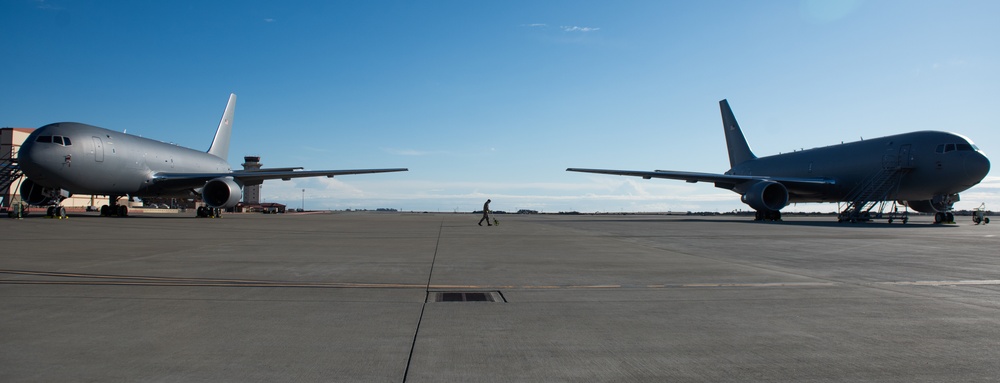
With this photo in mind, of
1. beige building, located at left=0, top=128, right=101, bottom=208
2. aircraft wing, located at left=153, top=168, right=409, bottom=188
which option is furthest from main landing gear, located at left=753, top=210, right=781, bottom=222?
beige building, located at left=0, top=128, right=101, bottom=208

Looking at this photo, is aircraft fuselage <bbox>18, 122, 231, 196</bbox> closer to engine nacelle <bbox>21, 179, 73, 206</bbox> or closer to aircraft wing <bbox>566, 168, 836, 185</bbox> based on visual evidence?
engine nacelle <bbox>21, 179, 73, 206</bbox>

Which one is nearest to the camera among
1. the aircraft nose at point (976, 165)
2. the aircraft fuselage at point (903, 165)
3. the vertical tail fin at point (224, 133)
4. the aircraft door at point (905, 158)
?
the aircraft nose at point (976, 165)

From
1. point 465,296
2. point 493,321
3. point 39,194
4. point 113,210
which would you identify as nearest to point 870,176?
point 465,296

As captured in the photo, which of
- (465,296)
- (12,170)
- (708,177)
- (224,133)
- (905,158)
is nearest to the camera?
(465,296)

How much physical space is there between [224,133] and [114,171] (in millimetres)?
19290

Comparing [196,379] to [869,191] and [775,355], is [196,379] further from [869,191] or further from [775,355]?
→ [869,191]

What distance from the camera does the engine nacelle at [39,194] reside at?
29.3 m

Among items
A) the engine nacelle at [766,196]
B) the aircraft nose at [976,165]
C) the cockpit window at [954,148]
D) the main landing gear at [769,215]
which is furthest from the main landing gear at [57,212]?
the aircraft nose at [976,165]

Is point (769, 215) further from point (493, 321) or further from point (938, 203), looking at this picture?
point (493, 321)

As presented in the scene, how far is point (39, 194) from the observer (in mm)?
29344

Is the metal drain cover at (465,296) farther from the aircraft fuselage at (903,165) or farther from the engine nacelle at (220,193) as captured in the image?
the aircraft fuselage at (903,165)

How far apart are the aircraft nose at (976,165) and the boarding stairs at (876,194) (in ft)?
9.18

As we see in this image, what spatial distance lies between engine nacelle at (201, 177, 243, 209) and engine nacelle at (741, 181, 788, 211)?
30552mm

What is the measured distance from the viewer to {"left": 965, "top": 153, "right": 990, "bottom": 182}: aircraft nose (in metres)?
28.8
